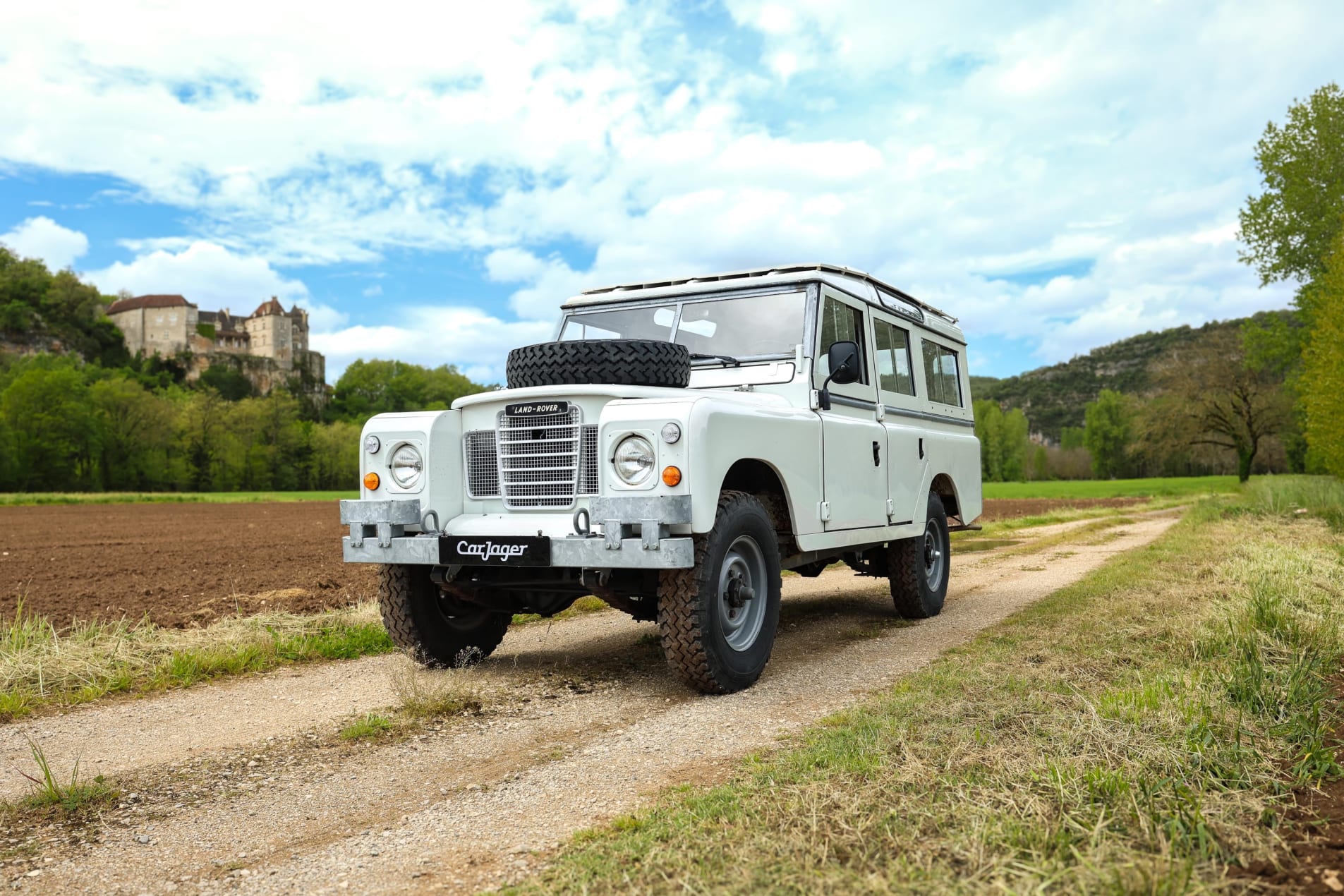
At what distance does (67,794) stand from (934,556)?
7128 mm

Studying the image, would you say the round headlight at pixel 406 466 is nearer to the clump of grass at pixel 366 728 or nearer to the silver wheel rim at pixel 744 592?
the clump of grass at pixel 366 728

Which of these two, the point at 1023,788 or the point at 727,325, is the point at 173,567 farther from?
the point at 1023,788

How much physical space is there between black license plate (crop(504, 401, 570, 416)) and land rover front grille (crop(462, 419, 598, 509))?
0.03 metres

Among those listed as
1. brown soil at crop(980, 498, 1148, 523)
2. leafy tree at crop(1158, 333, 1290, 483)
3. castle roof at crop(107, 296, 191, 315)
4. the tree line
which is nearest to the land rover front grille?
brown soil at crop(980, 498, 1148, 523)

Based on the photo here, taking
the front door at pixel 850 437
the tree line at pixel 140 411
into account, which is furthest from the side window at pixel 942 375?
the tree line at pixel 140 411

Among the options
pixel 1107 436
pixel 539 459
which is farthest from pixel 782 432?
pixel 1107 436

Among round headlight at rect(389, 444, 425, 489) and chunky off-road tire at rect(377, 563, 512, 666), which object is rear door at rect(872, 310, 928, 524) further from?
round headlight at rect(389, 444, 425, 489)

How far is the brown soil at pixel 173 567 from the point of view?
9.72 meters

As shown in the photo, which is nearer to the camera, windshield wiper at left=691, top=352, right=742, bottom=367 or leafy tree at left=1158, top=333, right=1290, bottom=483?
windshield wiper at left=691, top=352, right=742, bottom=367

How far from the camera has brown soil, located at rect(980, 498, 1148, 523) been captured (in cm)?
2952

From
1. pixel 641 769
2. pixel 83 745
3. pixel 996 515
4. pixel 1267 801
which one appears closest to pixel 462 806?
pixel 641 769

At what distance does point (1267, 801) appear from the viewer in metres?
3.14

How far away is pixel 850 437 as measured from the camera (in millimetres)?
6992

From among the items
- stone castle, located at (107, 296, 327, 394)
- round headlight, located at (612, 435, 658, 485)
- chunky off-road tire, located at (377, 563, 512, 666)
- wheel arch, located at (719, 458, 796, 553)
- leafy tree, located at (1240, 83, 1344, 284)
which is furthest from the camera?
stone castle, located at (107, 296, 327, 394)
